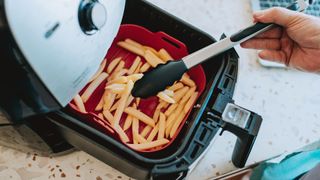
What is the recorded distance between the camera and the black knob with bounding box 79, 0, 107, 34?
0.40 metres

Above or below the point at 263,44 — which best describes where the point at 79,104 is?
below

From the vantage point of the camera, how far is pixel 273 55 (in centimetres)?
68

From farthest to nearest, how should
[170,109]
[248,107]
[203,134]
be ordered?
1. [248,107]
2. [170,109]
3. [203,134]

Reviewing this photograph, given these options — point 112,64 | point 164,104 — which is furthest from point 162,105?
point 112,64

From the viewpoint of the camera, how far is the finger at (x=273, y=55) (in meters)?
0.67

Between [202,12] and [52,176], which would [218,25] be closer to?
[202,12]

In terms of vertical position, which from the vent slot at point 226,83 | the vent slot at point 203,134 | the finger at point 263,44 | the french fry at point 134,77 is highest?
the finger at point 263,44

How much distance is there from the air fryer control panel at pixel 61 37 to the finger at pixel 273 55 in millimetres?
332

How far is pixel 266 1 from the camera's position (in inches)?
31.6

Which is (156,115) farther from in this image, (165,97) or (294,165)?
(294,165)

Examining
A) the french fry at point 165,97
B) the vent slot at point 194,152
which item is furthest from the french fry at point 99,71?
the vent slot at point 194,152

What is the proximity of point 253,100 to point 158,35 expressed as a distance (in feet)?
0.74

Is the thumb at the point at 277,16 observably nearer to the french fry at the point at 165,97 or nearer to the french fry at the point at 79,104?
the french fry at the point at 165,97

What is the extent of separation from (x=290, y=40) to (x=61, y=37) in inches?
17.2
